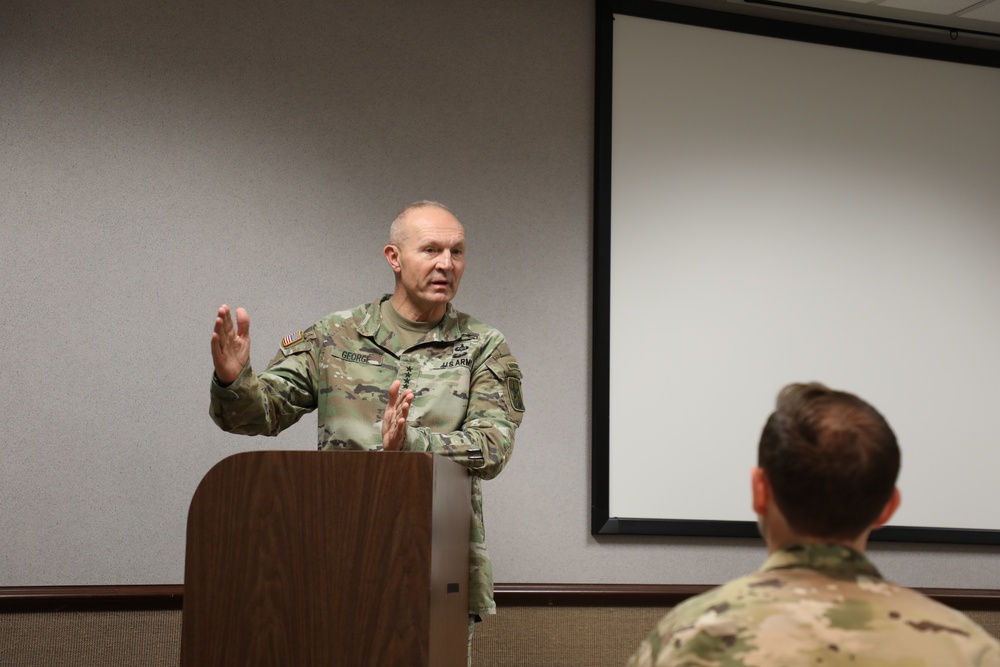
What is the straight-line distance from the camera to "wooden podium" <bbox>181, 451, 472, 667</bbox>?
1.63 m

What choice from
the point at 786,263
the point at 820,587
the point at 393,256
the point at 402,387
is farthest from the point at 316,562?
the point at 786,263

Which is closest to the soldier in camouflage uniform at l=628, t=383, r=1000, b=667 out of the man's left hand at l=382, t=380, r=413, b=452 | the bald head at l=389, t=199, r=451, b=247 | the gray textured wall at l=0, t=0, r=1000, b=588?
the man's left hand at l=382, t=380, r=413, b=452

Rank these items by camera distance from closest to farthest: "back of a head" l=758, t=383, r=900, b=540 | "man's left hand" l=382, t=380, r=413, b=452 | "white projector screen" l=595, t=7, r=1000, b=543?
Answer: "back of a head" l=758, t=383, r=900, b=540
"man's left hand" l=382, t=380, r=413, b=452
"white projector screen" l=595, t=7, r=1000, b=543

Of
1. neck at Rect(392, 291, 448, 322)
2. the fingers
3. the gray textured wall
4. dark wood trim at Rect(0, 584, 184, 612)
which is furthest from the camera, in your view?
the gray textured wall

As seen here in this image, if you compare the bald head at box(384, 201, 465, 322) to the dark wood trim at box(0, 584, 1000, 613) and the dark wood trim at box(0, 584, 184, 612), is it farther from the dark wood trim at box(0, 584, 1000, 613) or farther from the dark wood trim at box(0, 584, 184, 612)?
the dark wood trim at box(0, 584, 184, 612)

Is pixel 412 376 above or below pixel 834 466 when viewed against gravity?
above

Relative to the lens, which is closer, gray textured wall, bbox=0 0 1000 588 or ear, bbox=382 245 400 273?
ear, bbox=382 245 400 273

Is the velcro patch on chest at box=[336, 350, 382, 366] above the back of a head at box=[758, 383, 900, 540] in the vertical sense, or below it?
above

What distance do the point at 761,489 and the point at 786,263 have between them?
2.84 metres

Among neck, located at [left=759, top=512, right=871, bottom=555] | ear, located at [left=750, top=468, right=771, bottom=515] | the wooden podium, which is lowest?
the wooden podium

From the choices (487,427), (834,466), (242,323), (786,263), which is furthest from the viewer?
(786,263)

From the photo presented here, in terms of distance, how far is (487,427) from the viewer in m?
2.25

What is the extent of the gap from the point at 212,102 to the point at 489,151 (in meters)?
1.03

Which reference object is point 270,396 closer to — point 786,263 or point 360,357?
point 360,357
